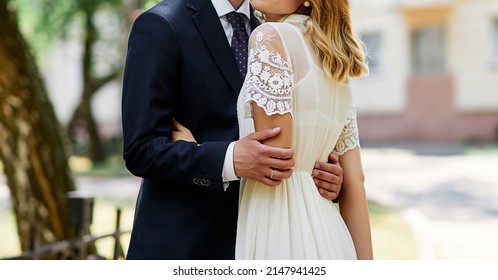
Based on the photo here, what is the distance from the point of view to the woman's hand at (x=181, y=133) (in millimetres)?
2248

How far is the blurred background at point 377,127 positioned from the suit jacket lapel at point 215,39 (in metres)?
2.08

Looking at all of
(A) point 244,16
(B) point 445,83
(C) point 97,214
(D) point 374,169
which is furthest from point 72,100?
(A) point 244,16

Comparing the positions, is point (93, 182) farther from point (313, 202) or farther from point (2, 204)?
point (313, 202)

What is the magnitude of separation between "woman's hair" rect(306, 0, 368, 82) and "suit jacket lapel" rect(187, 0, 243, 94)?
0.27 meters

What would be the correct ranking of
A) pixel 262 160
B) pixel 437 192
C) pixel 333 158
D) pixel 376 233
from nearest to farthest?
pixel 262 160, pixel 333 158, pixel 376 233, pixel 437 192

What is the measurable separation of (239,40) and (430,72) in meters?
23.4

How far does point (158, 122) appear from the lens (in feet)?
7.23

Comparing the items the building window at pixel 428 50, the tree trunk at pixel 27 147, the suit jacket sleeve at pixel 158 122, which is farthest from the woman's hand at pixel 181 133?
the building window at pixel 428 50

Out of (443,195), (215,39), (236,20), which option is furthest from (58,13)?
(215,39)

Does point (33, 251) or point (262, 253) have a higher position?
point (262, 253)

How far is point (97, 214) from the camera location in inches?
493

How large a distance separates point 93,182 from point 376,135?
1078cm

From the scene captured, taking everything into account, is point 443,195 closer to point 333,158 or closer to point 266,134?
point 333,158

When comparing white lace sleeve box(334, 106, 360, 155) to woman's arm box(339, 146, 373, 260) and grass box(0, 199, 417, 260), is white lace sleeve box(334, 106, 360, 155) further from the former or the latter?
grass box(0, 199, 417, 260)
